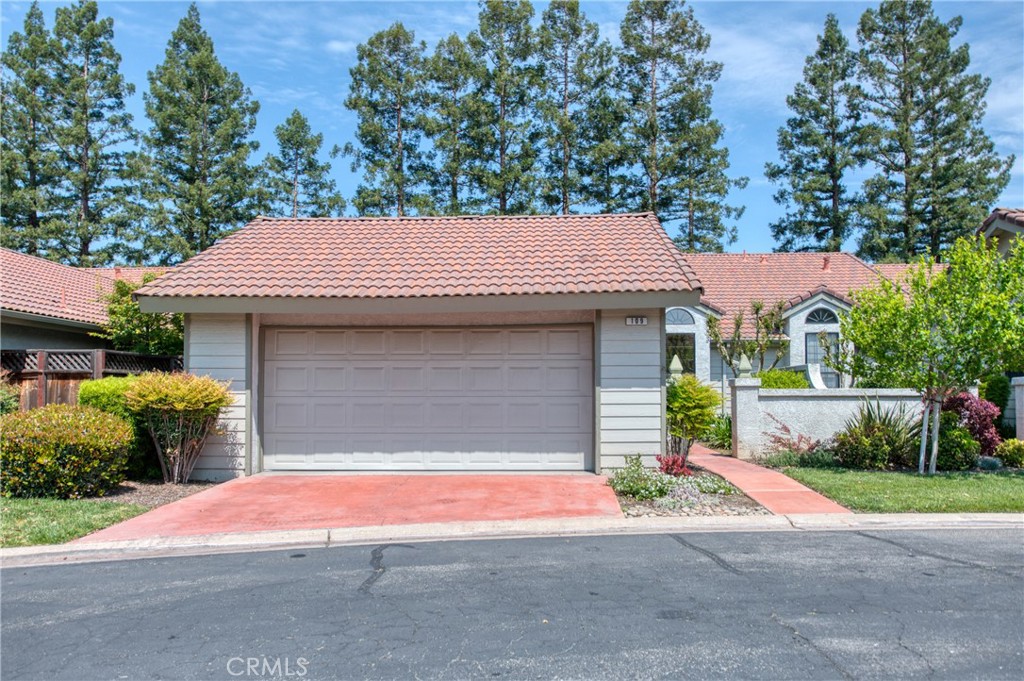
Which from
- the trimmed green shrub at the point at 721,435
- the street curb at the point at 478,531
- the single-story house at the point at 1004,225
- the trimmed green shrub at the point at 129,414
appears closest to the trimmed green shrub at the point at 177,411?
the trimmed green shrub at the point at 129,414

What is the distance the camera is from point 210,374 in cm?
1195

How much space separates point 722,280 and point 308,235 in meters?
14.8

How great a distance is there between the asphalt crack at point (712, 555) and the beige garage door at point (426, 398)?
4.52 metres

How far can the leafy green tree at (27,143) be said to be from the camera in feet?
103

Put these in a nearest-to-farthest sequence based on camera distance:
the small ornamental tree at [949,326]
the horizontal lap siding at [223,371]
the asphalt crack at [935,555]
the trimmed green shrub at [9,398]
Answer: the asphalt crack at [935,555], the small ornamental tree at [949,326], the horizontal lap siding at [223,371], the trimmed green shrub at [9,398]

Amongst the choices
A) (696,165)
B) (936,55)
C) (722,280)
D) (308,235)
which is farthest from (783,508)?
(936,55)

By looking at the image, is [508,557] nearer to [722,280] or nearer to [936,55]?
[722,280]

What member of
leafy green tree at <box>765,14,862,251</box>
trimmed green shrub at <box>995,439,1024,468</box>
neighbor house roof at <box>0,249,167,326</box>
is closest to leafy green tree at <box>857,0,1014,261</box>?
leafy green tree at <box>765,14,862,251</box>

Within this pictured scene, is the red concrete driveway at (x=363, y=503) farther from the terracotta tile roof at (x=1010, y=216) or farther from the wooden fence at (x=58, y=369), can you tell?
the terracotta tile roof at (x=1010, y=216)

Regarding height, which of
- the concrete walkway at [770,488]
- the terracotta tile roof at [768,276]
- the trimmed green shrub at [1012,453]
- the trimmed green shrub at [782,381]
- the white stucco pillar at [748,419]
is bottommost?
the concrete walkway at [770,488]

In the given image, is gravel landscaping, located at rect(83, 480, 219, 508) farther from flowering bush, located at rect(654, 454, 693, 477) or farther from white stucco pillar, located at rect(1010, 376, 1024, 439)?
white stucco pillar, located at rect(1010, 376, 1024, 439)

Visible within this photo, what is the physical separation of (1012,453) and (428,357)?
10000mm

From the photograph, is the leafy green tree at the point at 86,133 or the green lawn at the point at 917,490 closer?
the green lawn at the point at 917,490

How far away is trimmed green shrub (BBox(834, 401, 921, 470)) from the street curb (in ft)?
10.7
